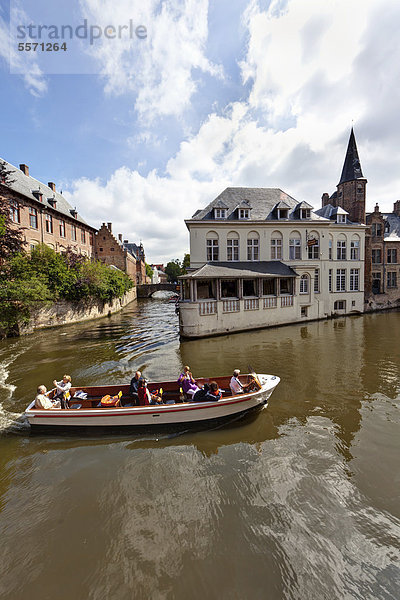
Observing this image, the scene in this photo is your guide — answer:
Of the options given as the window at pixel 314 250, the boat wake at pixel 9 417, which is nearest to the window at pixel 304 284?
the window at pixel 314 250

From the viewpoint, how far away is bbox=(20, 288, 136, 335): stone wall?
69.7ft

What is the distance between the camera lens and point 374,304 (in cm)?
3034

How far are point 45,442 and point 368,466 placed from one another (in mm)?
→ 8094

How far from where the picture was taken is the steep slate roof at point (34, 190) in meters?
26.7

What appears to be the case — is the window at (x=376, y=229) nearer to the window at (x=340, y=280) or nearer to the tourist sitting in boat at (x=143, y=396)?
the window at (x=340, y=280)

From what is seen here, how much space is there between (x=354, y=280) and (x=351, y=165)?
14106mm

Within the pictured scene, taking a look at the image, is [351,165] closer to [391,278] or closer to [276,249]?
[391,278]

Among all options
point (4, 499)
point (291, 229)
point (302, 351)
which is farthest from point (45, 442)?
point (291, 229)

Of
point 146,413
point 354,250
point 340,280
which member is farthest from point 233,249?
point 146,413

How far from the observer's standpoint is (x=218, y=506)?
4.88 metres

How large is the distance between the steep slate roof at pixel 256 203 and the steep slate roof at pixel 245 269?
3.96m

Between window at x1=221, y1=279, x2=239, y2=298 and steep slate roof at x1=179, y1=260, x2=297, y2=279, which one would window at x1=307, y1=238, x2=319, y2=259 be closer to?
steep slate roof at x1=179, y1=260, x2=297, y2=279

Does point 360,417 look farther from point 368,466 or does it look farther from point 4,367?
point 4,367

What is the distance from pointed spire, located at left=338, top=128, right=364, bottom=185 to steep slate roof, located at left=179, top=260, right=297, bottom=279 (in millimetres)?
15992
